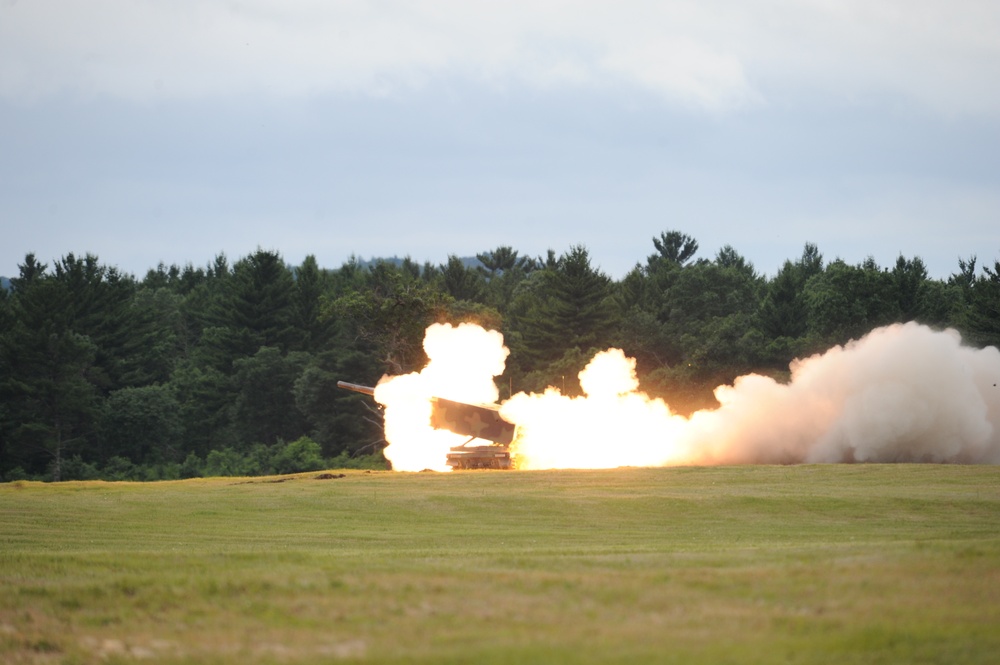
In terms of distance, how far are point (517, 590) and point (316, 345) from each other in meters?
74.8

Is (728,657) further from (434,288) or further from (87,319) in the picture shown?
(87,319)

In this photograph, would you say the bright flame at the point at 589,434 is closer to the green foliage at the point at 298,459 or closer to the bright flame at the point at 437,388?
the bright flame at the point at 437,388

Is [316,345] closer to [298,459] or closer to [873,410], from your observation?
[298,459]

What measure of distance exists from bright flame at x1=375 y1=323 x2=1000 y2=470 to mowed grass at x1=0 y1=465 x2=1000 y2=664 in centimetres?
1651

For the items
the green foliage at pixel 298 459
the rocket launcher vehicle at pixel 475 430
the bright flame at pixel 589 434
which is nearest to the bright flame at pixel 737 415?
the bright flame at pixel 589 434

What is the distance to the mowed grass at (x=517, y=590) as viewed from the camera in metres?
11.8

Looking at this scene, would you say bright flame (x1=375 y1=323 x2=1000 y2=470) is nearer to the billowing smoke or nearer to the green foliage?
the billowing smoke

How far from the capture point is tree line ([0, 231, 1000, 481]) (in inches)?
2697

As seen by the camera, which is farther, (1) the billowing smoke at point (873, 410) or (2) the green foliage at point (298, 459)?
(2) the green foliage at point (298, 459)

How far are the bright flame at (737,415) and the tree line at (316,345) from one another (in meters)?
18.0

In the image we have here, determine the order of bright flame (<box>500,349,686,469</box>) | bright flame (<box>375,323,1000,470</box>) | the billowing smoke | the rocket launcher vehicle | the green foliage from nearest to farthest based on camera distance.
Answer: the billowing smoke
bright flame (<box>375,323,1000,470</box>)
the rocket launcher vehicle
bright flame (<box>500,349,686,469</box>)
the green foliage

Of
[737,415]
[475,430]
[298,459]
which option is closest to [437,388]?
[475,430]

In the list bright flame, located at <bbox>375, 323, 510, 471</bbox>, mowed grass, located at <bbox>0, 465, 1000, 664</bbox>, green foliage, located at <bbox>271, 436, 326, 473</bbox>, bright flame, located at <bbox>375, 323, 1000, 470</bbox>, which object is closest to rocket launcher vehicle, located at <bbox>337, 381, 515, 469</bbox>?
bright flame, located at <bbox>375, 323, 1000, 470</bbox>

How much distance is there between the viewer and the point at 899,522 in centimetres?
2664
